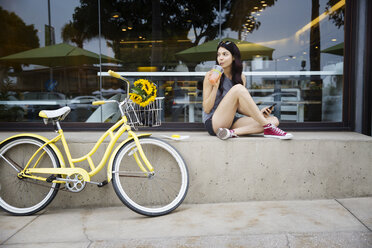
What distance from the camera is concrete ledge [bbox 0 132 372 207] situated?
3.11 m

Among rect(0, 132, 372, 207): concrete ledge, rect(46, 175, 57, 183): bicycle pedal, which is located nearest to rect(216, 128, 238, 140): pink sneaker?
rect(0, 132, 372, 207): concrete ledge

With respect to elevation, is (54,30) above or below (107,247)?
above

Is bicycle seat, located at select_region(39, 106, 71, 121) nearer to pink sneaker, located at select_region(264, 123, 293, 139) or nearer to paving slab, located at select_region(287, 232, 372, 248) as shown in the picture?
pink sneaker, located at select_region(264, 123, 293, 139)

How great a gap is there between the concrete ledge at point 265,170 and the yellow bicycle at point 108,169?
186mm

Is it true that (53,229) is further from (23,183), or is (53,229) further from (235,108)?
(235,108)

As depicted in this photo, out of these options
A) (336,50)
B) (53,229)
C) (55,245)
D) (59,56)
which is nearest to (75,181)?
(53,229)

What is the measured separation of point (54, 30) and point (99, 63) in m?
1.29

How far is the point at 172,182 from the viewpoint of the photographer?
121 inches

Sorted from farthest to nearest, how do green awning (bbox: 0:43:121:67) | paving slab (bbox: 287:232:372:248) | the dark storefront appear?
green awning (bbox: 0:43:121:67)
the dark storefront
paving slab (bbox: 287:232:372:248)

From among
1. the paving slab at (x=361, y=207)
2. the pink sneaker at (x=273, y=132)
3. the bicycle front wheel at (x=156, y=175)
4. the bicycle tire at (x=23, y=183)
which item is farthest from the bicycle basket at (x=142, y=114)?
the paving slab at (x=361, y=207)

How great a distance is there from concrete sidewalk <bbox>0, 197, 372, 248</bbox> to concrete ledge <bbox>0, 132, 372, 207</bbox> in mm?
100

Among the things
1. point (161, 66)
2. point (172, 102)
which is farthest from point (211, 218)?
point (161, 66)

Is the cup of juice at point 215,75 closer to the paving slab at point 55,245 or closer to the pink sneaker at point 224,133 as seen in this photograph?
the pink sneaker at point 224,133

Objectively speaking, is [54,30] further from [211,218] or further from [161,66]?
[211,218]
